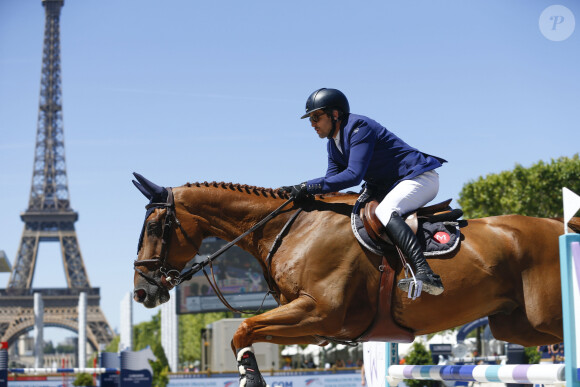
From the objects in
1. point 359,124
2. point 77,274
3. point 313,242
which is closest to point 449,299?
point 313,242

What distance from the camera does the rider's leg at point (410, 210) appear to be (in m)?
5.09

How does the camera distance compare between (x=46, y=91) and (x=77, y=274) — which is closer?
(x=77, y=274)

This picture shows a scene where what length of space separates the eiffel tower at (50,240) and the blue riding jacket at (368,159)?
7253cm

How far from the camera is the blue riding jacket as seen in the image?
17.8ft

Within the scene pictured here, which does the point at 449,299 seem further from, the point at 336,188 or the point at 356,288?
the point at 336,188

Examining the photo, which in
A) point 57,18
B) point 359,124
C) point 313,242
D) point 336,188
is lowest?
point 313,242

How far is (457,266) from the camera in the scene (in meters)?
5.37

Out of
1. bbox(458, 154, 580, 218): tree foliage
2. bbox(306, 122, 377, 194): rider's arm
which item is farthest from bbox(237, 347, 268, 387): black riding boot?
bbox(458, 154, 580, 218): tree foliage

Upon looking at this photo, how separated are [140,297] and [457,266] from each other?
2.56 metres

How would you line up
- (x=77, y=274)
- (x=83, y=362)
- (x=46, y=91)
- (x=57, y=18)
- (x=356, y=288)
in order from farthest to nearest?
(x=57, y=18)
(x=46, y=91)
(x=77, y=274)
(x=83, y=362)
(x=356, y=288)

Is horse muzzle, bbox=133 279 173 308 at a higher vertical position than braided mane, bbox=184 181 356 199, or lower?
lower

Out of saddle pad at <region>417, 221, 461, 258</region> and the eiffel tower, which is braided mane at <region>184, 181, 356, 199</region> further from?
the eiffel tower

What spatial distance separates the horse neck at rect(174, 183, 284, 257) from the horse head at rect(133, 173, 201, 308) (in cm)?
14

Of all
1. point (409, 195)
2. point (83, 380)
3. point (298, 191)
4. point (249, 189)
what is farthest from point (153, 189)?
point (83, 380)
